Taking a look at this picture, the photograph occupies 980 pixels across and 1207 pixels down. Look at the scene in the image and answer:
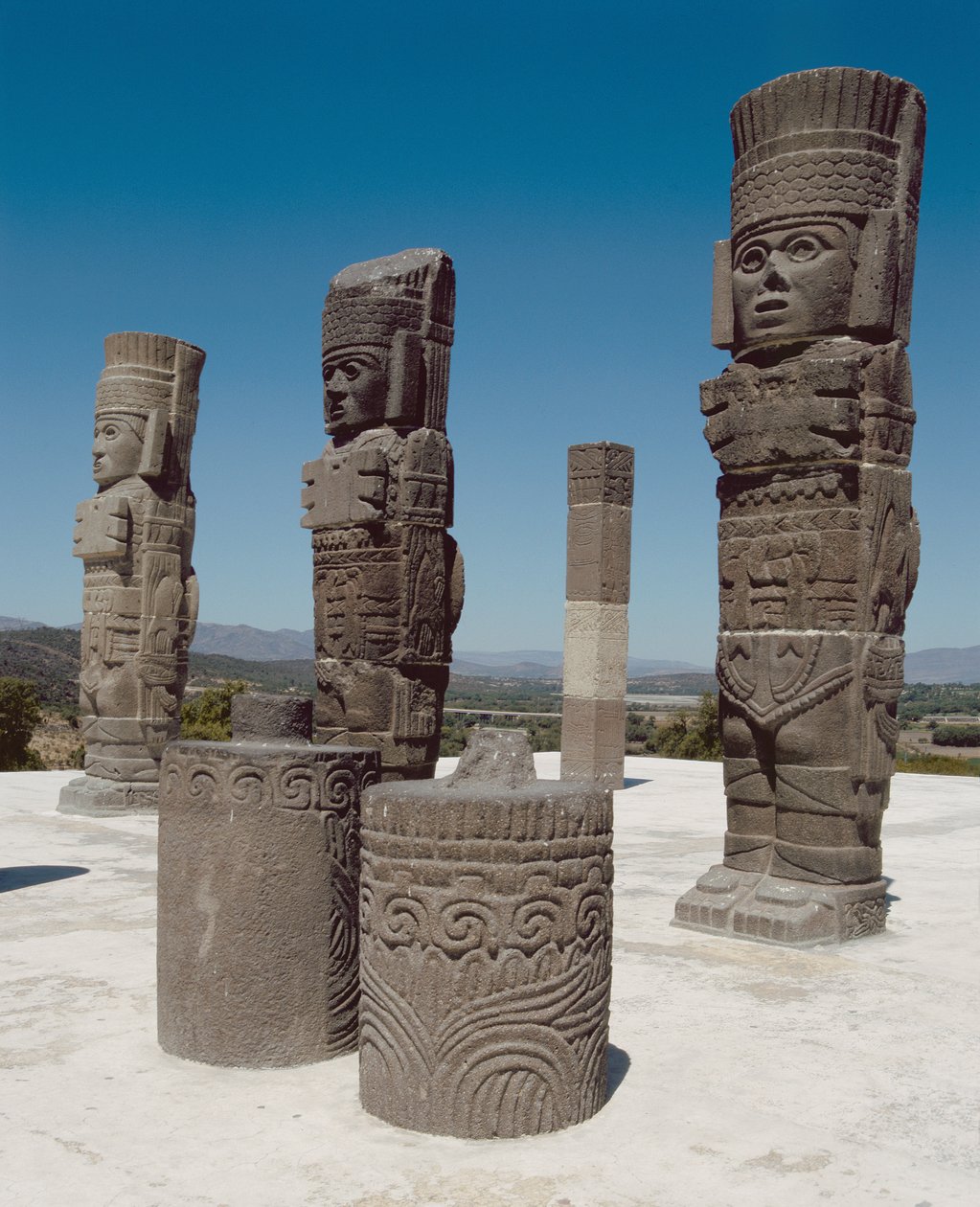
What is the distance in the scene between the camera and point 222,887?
399 centimetres

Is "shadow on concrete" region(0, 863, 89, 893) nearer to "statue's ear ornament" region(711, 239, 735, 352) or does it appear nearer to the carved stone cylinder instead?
the carved stone cylinder

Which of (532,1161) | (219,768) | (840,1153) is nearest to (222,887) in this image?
(219,768)

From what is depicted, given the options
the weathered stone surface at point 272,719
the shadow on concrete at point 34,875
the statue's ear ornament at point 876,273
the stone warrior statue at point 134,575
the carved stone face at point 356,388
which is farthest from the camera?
the stone warrior statue at point 134,575

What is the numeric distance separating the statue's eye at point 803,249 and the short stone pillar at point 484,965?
372 centimetres

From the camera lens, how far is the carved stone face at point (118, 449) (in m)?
11.1

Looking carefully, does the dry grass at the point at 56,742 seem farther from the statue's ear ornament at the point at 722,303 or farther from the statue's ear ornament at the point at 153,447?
the statue's ear ornament at the point at 722,303

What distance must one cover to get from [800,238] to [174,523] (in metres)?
7.24

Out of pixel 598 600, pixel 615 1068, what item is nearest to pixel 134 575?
pixel 598 600

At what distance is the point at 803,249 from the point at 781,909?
344 cm

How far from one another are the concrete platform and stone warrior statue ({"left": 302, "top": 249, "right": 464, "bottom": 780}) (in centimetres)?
196

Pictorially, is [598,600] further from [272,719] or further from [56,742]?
[56,742]

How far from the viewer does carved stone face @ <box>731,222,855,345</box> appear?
597 cm

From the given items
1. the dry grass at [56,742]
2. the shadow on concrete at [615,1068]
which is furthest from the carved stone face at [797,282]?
the dry grass at [56,742]

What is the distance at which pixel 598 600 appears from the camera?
510 inches
